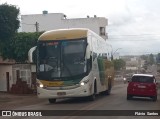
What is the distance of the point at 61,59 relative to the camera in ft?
80.2

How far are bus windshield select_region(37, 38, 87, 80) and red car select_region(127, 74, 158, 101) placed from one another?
18.4ft

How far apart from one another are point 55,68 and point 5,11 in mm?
13365

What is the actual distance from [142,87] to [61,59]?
263 inches

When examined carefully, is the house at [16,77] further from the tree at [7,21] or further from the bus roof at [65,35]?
the bus roof at [65,35]

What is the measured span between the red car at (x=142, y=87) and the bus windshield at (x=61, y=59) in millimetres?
5612

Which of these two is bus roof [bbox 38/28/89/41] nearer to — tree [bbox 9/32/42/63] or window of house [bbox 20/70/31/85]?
window of house [bbox 20/70/31/85]

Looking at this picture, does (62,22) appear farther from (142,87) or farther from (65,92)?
(65,92)

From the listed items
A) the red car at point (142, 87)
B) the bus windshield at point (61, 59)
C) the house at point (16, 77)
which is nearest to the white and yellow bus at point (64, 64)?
the bus windshield at point (61, 59)

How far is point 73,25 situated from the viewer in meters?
94.1

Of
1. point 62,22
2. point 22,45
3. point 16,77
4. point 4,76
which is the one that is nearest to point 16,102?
point 16,77

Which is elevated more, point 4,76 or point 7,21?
point 7,21

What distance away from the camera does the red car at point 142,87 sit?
28625 millimetres

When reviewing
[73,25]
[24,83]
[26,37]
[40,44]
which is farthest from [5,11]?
[73,25]

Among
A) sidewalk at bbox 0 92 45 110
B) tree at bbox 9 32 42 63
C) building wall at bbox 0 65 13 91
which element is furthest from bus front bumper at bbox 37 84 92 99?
tree at bbox 9 32 42 63
